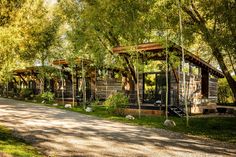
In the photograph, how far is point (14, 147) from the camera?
9711mm

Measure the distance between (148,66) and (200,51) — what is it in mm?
24145

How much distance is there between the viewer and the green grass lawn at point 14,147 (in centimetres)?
879

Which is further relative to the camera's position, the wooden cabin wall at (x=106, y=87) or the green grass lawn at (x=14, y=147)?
the wooden cabin wall at (x=106, y=87)

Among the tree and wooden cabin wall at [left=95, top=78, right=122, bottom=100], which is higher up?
the tree

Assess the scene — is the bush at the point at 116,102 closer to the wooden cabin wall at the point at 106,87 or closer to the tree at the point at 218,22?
the tree at the point at 218,22

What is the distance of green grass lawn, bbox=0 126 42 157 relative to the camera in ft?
28.8

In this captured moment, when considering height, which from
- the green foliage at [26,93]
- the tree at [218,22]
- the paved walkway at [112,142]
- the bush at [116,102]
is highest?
the tree at [218,22]

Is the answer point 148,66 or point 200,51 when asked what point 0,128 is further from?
point 200,51

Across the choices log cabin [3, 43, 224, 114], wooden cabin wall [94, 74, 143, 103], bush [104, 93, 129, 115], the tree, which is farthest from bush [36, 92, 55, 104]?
the tree

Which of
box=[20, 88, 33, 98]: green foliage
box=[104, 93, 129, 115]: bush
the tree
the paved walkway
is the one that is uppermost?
the tree

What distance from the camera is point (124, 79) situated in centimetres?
3186

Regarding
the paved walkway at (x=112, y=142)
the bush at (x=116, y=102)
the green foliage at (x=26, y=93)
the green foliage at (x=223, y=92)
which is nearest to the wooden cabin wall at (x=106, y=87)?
the bush at (x=116, y=102)

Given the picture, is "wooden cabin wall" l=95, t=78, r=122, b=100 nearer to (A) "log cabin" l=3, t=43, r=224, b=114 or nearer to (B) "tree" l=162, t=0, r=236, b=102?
(A) "log cabin" l=3, t=43, r=224, b=114

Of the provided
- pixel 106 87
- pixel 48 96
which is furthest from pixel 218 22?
pixel 48 96
